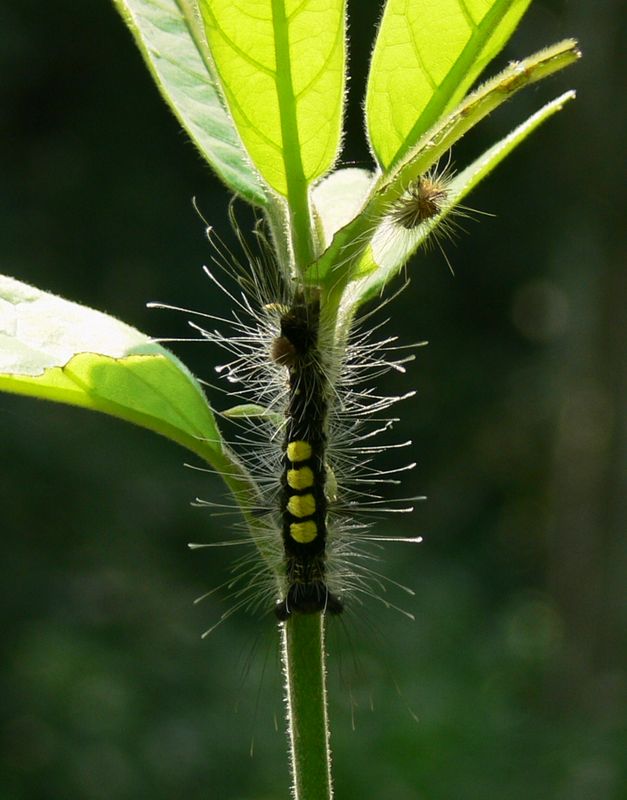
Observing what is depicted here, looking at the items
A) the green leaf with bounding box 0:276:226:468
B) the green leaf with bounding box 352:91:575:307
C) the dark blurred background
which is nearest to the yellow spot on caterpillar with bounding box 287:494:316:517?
the green leaf with bounding box 0:276:226:468

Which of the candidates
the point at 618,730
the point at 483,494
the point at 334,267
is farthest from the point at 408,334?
the point at 334,267

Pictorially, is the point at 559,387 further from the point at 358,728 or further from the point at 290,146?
the point at 290,146

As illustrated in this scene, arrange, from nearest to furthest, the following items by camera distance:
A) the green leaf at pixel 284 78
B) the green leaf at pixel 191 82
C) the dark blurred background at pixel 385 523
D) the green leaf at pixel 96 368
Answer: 1. the green leaf at pixel 284 78
2. the green leaf at pixel 96 368
3. the green leaf at pixel 191 82
4. the dark blurred background at pixel 385 523

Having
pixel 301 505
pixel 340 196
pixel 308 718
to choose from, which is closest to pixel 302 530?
pixel 301 505

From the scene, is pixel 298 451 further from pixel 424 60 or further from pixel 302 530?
pixel 424 60

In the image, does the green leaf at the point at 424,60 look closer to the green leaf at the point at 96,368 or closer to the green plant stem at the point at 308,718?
the green leaf at the point at 96,368

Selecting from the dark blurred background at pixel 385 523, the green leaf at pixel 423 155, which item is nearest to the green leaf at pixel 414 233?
the green leaf at pixel 423 155

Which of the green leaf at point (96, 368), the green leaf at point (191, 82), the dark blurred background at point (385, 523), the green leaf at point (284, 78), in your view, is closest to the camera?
the green leaf at point (284, 78)
